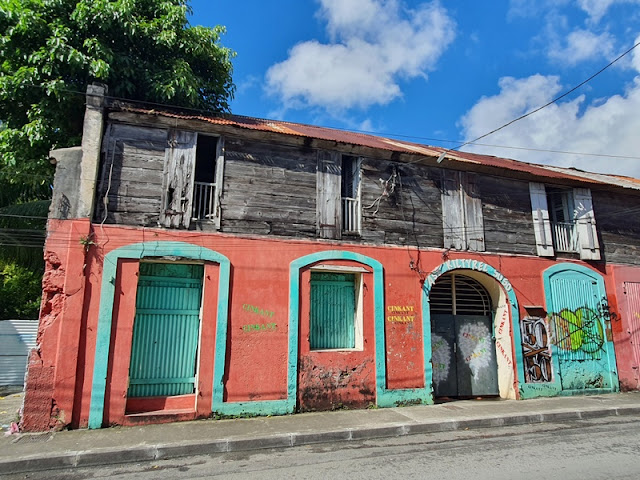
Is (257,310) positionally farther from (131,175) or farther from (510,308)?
(510,308)

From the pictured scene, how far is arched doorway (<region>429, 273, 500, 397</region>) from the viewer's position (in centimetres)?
1016

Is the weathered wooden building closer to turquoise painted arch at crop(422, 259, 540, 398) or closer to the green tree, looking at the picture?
turquoise painted arch at crop(422, 259, 540, 398)

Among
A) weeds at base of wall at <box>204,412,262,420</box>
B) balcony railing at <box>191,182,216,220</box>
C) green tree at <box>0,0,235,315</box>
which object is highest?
green tree at <box>0,0,235,315</box>

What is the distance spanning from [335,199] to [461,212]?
3.49 metres

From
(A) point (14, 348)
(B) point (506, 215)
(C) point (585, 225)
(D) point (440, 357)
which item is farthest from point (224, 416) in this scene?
(C) point (585, 225)

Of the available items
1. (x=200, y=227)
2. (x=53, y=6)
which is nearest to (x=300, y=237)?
(x=200, y=227)

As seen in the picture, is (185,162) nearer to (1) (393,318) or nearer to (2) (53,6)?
(2) (53,6)

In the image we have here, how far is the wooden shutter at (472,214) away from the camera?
10.6 metres

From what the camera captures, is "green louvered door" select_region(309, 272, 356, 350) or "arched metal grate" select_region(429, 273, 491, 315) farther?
"arched metal grate" select_region(429, 273, 491, 315)

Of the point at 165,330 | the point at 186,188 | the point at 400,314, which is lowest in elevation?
the point at 165,330

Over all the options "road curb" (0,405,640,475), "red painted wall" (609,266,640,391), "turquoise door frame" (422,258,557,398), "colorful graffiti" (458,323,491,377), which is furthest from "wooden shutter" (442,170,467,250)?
"red painted wall" (609,266,640,391)

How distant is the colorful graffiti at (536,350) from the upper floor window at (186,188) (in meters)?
8.05

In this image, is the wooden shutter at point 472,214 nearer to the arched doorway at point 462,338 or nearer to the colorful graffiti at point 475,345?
the arched doorway at point 462,338

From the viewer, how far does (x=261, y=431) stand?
6.85m
